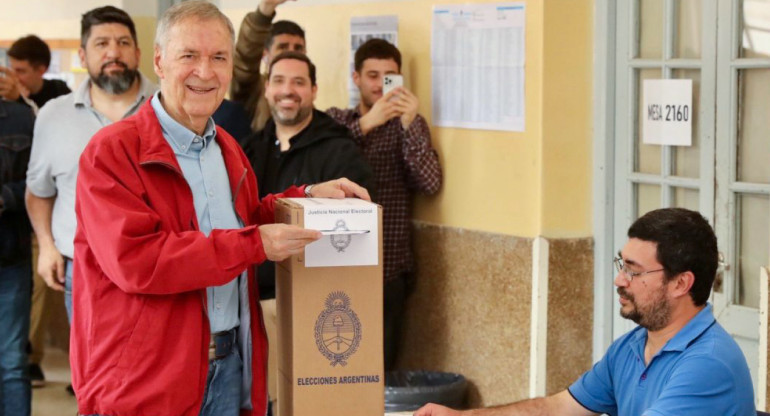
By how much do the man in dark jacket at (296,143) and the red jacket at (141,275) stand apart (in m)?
1.82

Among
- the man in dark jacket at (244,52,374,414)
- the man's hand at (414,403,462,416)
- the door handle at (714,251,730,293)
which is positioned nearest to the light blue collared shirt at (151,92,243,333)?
the man's hand at (414,403,462,416)

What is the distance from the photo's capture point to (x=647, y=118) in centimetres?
445

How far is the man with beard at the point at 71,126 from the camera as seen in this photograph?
14.9ft

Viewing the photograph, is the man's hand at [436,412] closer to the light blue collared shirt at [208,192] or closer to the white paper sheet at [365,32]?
the light blue collared shirt at [208,192]

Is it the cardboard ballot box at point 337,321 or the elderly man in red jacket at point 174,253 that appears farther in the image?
Result: the cardboard ballot box at point 337,321

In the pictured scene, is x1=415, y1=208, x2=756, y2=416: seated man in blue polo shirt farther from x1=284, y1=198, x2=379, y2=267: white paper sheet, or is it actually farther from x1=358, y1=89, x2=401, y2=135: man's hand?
x1=358, y1=89, x2=401, y2=135: man's hand

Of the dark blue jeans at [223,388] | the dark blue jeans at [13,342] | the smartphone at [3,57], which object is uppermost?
the smartphone at [3,57]

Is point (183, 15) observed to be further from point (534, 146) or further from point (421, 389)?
point (421, 389)

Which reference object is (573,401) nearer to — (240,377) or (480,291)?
(240,377)

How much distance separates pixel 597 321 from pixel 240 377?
2268 millimetres

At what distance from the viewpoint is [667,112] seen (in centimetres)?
434

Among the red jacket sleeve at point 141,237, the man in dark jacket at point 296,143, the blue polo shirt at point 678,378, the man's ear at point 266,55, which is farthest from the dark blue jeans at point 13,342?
→ the blue polo shirt at point 678,378

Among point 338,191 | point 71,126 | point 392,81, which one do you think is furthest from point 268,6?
point 338,191

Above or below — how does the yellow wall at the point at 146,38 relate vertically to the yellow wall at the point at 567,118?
above
